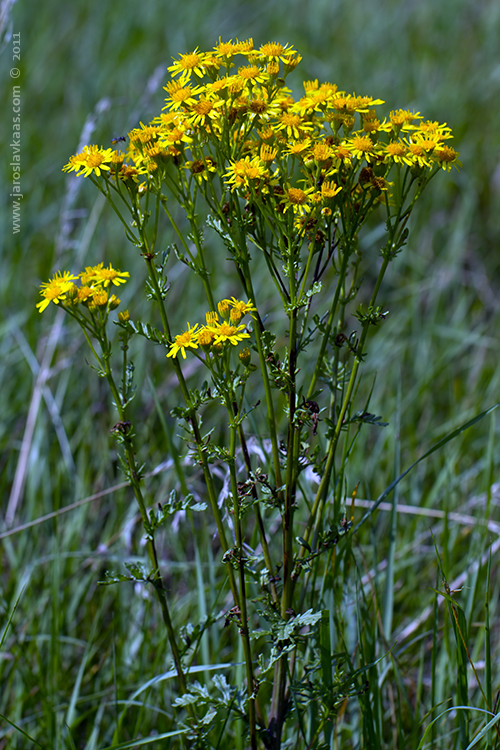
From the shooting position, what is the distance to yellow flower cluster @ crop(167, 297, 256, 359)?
1293 mm

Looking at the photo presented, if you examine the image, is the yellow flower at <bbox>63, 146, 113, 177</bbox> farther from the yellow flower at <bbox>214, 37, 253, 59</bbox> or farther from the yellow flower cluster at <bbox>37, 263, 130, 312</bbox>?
the yellow flower at <bbox>214, 37, 253, 59</bbox>

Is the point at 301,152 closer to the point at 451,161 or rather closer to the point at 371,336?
the point at 451,161

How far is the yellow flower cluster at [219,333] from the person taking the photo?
1.29 metres

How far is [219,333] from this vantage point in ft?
4.28

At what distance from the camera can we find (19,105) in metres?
4.85

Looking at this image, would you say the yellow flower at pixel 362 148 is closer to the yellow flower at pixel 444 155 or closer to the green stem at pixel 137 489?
the yellow flower at pixel 444 155

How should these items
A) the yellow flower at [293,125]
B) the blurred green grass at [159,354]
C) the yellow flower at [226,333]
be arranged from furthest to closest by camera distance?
the blurred green grass at [159,354] < the yellow flower at [293,125] < the yellow flower at [226,333]

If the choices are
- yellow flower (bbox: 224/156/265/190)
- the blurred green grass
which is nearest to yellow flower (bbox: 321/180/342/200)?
yellow flower (bbox: 224/156/265/190)

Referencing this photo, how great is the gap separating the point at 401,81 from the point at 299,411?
4804 mm

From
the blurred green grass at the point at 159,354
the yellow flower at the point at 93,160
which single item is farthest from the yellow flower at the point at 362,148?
the blurred green grass at the point at 159,354

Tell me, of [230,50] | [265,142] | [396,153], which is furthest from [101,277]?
[396,153]

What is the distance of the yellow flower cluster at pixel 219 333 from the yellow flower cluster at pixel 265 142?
25 centimetres

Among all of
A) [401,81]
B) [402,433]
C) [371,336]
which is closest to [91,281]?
[402,433]

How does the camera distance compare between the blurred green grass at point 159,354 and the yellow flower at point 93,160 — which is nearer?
the yellow flower at point 93,160
